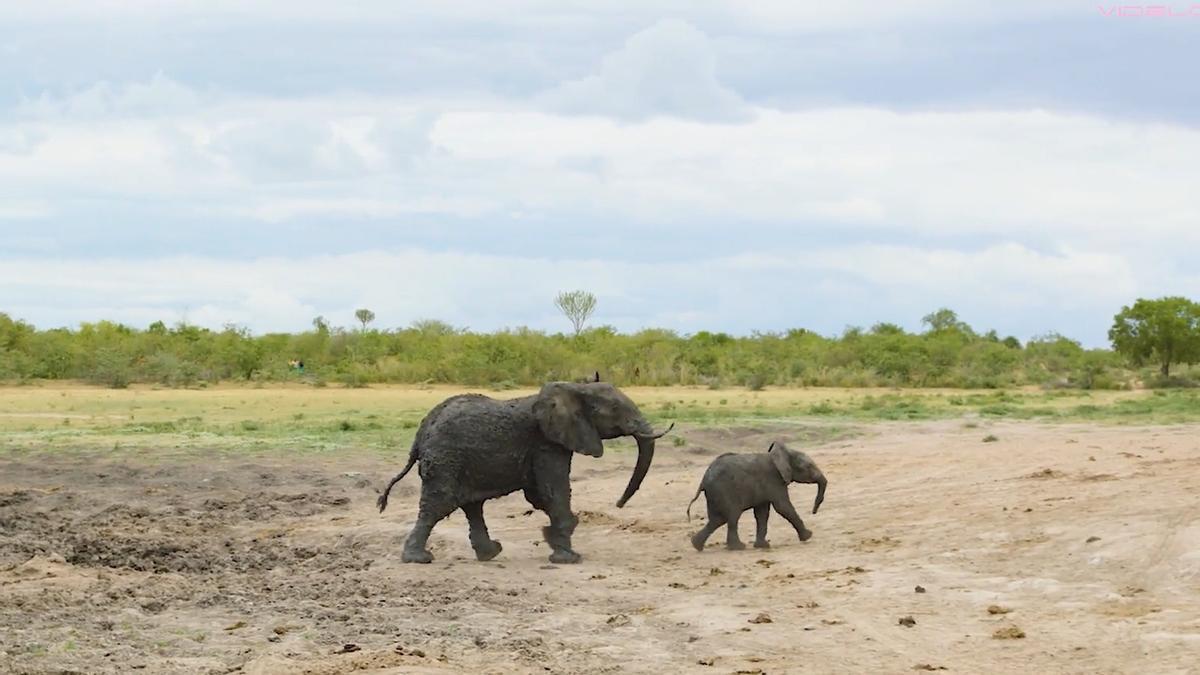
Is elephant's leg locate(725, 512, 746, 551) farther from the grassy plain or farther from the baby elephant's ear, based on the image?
the grassy plain

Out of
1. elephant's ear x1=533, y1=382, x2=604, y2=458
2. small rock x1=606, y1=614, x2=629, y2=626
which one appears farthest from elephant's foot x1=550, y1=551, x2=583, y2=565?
small rock x1=606, y1=614, x2=629, y2=626

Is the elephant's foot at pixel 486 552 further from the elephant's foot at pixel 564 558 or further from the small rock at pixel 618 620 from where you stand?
the small rock at pixel 618 620

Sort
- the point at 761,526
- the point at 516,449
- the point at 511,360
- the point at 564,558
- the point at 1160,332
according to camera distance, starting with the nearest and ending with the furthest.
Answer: the point at 564,558 → the point at 516,449 → the point at 761,526 → the point at 1160,332 → the point at 511,360

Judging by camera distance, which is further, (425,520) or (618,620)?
(425,520)

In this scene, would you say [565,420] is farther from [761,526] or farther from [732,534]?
[761,526]

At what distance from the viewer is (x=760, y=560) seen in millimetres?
12867

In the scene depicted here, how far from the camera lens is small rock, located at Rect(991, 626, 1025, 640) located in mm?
9109

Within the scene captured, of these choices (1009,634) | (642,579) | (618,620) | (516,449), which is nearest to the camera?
(1009,634)

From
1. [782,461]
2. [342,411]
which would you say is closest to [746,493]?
[782,461]

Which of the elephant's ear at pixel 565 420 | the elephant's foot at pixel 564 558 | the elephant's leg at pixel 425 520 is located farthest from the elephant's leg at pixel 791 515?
the elephant's leg at pixel 425 520

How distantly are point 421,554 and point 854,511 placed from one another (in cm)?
444

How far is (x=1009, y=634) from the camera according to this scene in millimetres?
9156

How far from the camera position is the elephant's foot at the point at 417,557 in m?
13.1

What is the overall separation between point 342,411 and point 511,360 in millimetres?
15159
